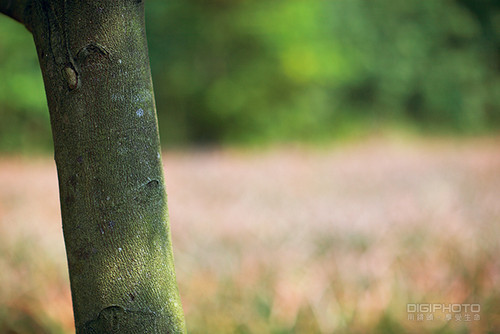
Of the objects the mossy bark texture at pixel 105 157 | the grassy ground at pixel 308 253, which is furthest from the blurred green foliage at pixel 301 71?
the mossy bark texture at pixel 105 157

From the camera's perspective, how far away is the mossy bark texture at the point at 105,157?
106 centimetres

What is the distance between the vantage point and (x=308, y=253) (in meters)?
3.32

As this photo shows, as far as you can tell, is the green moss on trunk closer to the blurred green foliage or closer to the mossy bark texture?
the mossy bark texture

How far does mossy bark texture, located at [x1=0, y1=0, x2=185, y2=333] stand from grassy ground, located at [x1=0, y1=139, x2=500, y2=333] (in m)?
1.34

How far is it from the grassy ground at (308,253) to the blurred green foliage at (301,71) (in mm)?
6523

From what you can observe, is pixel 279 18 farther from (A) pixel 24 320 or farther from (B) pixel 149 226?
(B) pixel 149 226

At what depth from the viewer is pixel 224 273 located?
2.95 meters

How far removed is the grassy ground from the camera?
246cm

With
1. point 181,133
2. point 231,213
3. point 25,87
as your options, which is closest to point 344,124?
point 181,133

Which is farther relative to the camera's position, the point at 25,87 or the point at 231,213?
the point at 25,87

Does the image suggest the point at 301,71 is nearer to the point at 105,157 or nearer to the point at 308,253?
the point at 308,253

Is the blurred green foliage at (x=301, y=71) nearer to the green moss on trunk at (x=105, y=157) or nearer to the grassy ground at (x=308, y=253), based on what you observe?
the grassy ground at (x=308, y=253)

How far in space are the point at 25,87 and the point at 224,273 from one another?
1056cm

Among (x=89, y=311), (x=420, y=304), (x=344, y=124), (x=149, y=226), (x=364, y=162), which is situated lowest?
(x=344, y=124)
